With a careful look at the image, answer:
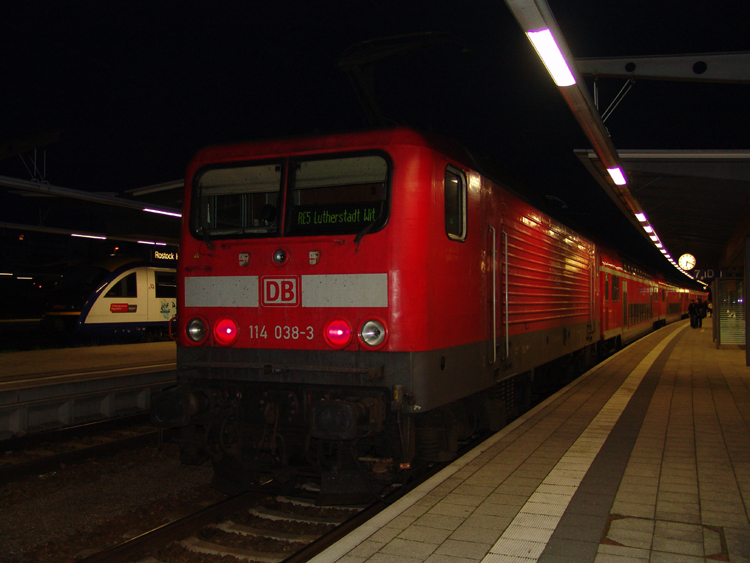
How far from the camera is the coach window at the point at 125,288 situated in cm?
2105

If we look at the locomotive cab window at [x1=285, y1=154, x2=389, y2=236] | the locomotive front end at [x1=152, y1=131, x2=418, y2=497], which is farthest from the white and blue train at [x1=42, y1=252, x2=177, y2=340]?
the locomotive cab window at [x1=285, y1=154, x2=389, y2=236]

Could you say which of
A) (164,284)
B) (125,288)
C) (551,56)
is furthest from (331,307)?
(164,284)

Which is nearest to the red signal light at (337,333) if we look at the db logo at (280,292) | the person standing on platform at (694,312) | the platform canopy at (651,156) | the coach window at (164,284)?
the db logo at (280,292)

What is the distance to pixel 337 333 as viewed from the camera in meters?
5.20

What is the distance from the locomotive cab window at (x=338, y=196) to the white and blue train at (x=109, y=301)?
16.2m

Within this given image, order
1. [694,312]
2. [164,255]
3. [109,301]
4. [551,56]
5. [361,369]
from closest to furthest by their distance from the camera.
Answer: [361,369] < [551,56] < [109,301] < [164,255] < [694,312]

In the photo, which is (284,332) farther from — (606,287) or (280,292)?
(606,287)

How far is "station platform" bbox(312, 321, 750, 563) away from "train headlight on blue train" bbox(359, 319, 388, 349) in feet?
3.90

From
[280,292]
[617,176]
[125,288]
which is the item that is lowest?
[280,292]

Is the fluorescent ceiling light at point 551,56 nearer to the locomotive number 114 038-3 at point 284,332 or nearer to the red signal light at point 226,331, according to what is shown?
the locomotive number 114 038-3 at point 284,332

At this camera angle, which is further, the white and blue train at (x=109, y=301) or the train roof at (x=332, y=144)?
the white and blue train at (x=109, y=301)

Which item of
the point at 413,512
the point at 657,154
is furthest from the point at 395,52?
the point at 413,512

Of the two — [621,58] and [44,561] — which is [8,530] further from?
[621,58]

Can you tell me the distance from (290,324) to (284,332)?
0.29ft
